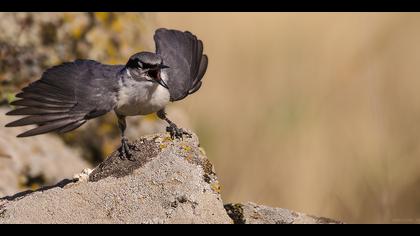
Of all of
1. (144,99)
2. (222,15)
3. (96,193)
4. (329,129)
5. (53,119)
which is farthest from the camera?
(222,15)

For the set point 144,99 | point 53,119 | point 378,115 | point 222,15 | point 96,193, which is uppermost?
point 222,15

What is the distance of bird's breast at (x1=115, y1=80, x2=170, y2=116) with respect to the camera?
19.6 feet

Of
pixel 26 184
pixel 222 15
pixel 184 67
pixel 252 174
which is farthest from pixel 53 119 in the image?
pixel 222 15

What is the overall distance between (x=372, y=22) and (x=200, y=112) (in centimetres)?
227

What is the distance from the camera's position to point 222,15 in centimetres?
998

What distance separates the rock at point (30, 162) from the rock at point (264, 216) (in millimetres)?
2733

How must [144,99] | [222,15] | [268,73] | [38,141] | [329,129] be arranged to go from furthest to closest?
[222,15]
[268,73]
[329,129]
[38,141]
[144,99]

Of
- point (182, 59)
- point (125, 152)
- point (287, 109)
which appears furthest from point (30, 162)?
point (287, 109)

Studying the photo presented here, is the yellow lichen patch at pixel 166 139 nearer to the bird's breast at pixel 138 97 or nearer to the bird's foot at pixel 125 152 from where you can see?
the bird's foot at pixel 125 152

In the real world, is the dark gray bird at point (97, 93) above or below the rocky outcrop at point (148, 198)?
above

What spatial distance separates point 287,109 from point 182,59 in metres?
2.08

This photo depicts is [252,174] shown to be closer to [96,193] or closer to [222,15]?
[222,15]

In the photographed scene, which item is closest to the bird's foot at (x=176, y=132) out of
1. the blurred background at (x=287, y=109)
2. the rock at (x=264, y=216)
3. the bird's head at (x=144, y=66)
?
the bird's head at (x=144, y=66)

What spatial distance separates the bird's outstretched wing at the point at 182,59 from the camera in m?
6.59
